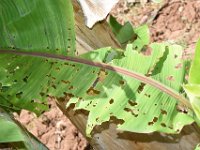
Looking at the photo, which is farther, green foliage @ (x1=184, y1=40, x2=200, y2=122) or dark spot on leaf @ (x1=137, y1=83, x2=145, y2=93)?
dark spot on leaf @ (x1=137, y1=83, x2=145, y2=93)

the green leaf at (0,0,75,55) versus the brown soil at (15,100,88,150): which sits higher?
the green leaf at (0,0,75,55)

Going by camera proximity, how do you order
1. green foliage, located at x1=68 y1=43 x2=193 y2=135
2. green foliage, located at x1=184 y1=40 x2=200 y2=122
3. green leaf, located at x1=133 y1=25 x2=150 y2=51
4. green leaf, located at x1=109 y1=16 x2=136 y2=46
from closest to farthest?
green foliage, located at x1=184 y1=40 x2=200 y2=122
green foliage, located at x1=68 y1=43 x2=193 y2=135
green leaf, located at x1=133 y1=25 x2=150 y2=51
green leaf, located at x1=109 y1=16 x2=136 y2=46

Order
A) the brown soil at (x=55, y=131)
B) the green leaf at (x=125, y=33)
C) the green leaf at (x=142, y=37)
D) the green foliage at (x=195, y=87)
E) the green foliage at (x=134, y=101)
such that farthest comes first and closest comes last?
the brown soil at (x=55, y=131) → the green leaf at (x=125, y=33) → the green leaf at (x=142, y=37) → the green foliage at (x=134, y=101) → the green foliage at (x=195, y=87)

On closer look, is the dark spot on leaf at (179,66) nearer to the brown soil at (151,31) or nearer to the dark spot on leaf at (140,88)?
the dark spot on leaf at (140,88)

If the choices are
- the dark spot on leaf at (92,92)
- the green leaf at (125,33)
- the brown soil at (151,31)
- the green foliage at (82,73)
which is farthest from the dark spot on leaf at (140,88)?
the brown soil at (151,31)

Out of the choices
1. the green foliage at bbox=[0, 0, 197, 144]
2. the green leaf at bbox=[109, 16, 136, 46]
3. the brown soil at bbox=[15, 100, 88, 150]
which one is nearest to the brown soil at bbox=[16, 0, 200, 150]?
the brown soil at bbox=[15, 100, 88, 150]

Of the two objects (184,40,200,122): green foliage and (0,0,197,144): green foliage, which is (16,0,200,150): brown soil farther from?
(184,40,200,122): green foliage

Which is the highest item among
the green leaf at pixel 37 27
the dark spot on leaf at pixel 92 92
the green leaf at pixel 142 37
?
the green leaf at pixel 37 27

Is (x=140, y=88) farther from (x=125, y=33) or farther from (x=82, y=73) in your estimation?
(x=125, y=33)

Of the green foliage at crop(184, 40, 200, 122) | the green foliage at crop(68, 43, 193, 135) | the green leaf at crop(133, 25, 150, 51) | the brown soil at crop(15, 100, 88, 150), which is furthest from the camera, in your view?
the brown soil at crop(15, 100, 88, 150)

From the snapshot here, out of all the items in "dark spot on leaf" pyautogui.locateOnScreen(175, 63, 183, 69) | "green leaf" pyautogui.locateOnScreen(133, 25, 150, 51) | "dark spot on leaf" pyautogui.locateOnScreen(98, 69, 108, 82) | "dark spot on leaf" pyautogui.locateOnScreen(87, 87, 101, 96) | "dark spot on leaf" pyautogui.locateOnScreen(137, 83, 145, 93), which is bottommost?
"dark spot on leaf" pyautogui.locateOnScreen(137, 83, 145, 93)
